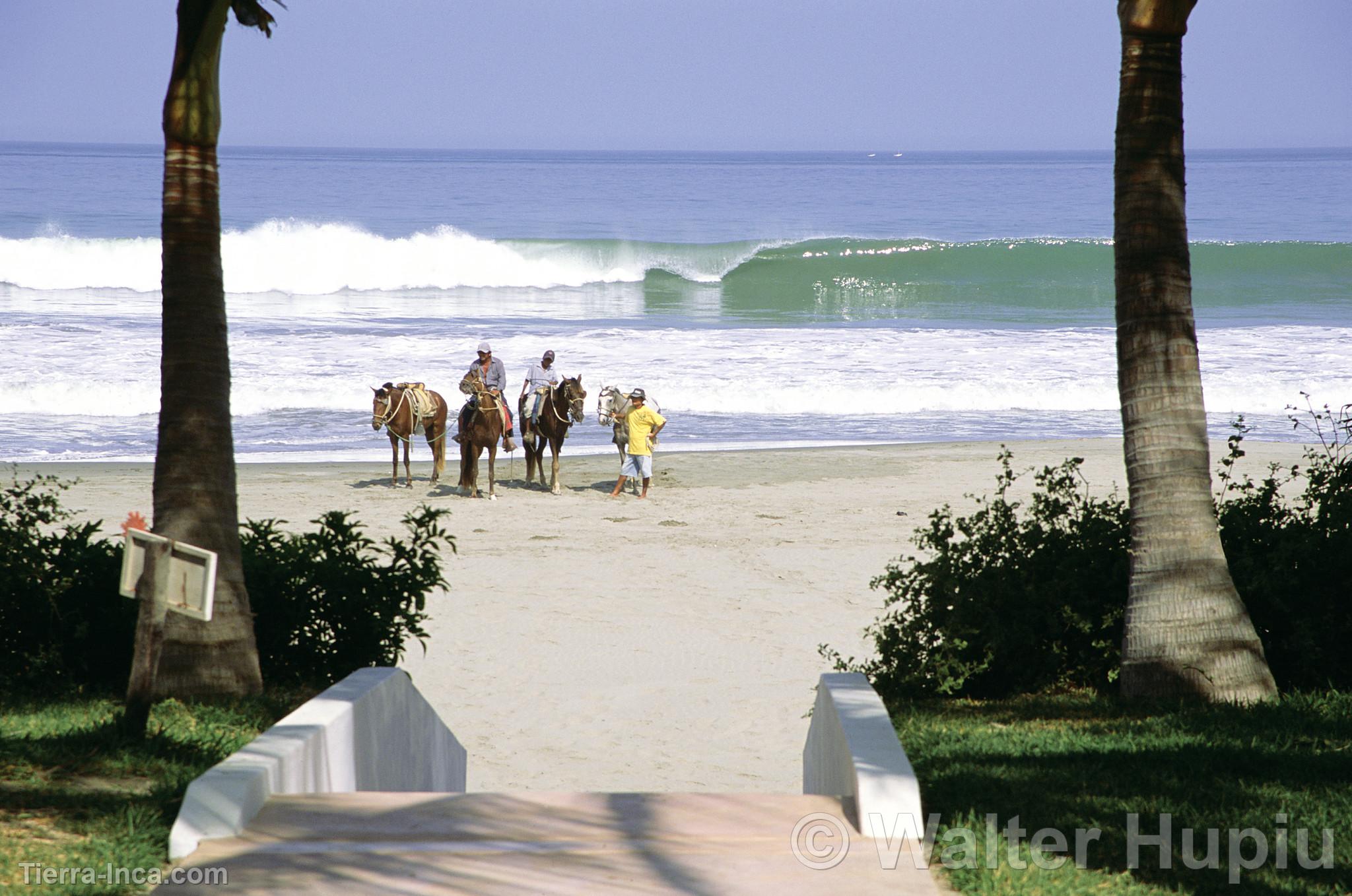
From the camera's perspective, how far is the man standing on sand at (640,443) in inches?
665

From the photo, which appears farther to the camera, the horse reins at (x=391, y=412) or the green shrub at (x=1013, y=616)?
the horse reins at (x=391, y=412)

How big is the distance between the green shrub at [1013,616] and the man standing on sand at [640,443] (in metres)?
9.91

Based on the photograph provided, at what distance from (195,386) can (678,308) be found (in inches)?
1388

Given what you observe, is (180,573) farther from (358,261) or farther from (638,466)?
(358,261)

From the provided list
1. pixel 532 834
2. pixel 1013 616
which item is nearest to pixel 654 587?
pixel 1013 616

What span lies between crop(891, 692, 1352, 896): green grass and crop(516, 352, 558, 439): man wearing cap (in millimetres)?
11980

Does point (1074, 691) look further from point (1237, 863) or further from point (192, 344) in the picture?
point (192, 344)

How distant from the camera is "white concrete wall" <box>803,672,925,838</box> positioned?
4066mm

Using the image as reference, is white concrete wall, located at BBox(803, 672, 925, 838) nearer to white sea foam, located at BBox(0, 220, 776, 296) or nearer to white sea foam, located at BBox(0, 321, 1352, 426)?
white sea foam, located at BBox(0, 321, 1352, 426)

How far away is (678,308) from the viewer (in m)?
41.1

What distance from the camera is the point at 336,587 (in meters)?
6.94

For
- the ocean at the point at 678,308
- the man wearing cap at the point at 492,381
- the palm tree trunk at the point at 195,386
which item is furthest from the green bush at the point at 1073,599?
the ocean at the point at 678,308

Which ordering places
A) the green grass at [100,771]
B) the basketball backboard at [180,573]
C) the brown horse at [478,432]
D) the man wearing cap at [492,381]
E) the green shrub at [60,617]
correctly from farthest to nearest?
the man wearing cap at [492,381] < the brown horse at [478,432] < the green shrub at [60,617] < the basketball backboard at [180,573] < the green grass at [100,771]

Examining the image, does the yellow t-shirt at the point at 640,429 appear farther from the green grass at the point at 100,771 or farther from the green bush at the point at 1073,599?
the green grass at the point at 100,771
